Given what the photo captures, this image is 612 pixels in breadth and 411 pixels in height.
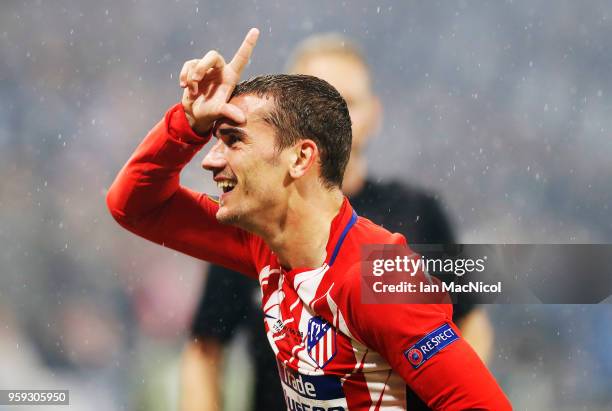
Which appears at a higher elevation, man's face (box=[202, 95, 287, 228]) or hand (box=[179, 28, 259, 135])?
hand (box=[179, 28, 259, 135])

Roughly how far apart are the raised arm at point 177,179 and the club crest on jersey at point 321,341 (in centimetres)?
39

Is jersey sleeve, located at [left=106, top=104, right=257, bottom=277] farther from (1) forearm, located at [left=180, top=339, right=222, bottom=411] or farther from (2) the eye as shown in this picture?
(1) forearm, located at [left=180, top=339, right=222, bottom=411]

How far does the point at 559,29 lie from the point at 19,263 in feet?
7.28

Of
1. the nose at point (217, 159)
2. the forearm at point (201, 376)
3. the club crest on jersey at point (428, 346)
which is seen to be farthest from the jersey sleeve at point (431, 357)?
the forearm at point (201, 376)

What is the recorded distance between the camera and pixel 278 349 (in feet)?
5.83


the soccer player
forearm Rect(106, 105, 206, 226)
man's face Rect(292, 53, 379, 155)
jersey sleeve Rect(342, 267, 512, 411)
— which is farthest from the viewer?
man's face Rect(292, 53, 379, 155)

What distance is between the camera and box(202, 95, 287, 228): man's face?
1.72 meters

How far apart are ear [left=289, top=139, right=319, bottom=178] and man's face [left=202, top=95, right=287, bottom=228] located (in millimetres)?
30

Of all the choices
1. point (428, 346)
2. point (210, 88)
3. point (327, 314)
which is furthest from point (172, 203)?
point (428, 346)

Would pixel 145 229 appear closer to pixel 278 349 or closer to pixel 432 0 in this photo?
pixel 278 349

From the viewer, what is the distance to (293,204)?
5.76 ft

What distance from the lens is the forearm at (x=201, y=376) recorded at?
2.77 meters

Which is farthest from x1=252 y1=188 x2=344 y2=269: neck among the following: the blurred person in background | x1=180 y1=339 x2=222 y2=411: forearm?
x1=180 y1=339 x2=222 y2=411: forearm

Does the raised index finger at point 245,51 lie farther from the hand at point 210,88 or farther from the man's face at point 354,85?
the man's face at point 354,85
